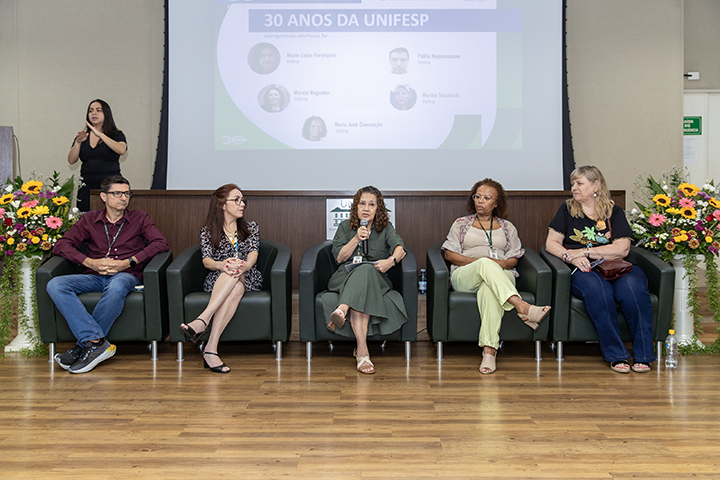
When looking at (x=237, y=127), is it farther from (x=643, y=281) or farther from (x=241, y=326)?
(x=643, y=281)

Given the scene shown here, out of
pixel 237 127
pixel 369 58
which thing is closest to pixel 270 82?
pixel 237 127

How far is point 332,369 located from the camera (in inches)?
127

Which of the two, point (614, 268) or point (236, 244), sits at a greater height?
point (236, 244)

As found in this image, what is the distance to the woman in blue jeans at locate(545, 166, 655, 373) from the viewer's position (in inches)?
124

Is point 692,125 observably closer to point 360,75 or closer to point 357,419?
point 360,75

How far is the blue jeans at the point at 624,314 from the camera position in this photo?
316 centimetres

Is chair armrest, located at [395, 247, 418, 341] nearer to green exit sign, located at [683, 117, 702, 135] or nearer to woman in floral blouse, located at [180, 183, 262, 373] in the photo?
woman in floral blouse, located at [180, 183, 262, 373]

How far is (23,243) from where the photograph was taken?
136 inches

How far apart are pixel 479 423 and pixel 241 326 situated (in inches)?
62.8

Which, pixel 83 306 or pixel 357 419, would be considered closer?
pixel 357 419

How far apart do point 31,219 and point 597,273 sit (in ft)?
12.0

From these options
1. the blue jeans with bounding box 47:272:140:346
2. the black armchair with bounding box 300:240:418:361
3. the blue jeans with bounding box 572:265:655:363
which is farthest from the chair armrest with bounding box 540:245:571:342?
the blue jeans with bounding box 47:272:140:346

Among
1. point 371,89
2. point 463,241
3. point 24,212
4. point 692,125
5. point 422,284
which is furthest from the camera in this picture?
point 692,125

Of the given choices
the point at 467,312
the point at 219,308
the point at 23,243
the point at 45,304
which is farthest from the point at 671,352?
the point at 23,243
